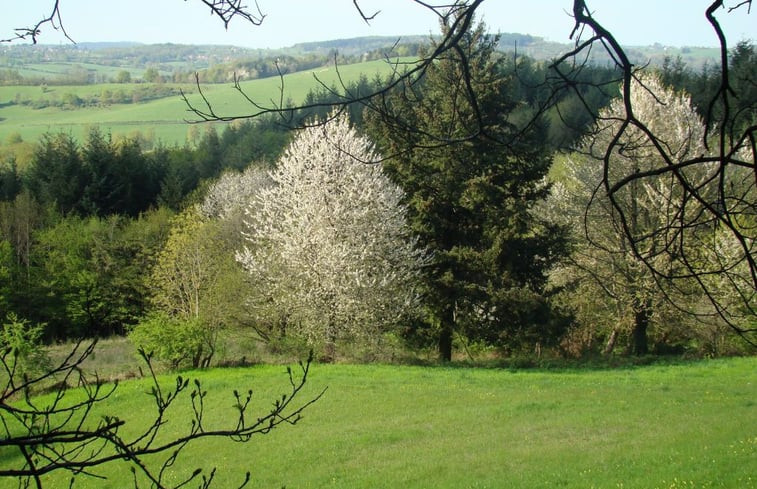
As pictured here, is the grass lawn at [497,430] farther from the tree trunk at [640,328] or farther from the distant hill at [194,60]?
the distant hill at [194,60]

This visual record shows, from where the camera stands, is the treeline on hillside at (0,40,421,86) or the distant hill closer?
the distant hill

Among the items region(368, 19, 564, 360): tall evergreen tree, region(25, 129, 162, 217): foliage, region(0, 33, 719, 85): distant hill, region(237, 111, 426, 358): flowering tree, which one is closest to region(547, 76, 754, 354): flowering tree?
region(368, 19, 564, 360): tall evergreen tree

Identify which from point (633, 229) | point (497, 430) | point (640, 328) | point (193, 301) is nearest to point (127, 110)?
point (193, 301)

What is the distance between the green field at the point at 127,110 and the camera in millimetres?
67750

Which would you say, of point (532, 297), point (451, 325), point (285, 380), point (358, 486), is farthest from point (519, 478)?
point (451, 325)

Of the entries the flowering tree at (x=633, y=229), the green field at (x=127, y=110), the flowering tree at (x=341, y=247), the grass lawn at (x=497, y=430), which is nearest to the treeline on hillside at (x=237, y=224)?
the flowering tree at (x=341, y=247)

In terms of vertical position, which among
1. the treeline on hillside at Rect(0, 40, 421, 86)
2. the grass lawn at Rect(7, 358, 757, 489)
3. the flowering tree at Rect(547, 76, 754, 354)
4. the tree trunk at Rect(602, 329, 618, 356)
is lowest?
the tree trunk at Rect(602, 329, 618, 356)

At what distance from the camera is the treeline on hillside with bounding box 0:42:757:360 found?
1869 cm

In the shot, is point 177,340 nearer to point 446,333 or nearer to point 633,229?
point 446,333

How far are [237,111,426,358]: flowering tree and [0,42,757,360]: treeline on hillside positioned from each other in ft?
3.13

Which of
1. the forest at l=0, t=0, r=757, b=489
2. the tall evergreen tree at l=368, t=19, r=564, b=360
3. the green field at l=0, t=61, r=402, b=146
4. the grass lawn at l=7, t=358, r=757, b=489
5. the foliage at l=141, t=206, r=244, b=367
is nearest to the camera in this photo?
the grass lawn at l=7, t=358, r=757, b=489

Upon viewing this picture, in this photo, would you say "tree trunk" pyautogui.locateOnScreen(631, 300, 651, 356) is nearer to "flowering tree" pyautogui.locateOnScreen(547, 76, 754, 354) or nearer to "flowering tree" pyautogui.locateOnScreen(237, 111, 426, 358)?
"flowering tree" pyautogui.locateOnScreen(547, 76, 754, 354)

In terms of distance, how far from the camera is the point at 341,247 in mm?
19656

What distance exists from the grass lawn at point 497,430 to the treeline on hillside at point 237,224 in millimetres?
3042
